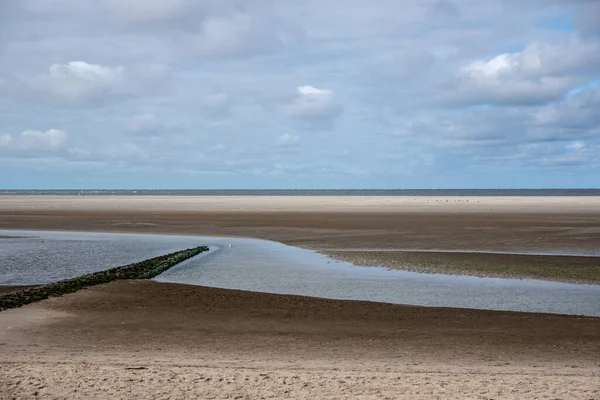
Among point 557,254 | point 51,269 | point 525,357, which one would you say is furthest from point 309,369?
point 557,254

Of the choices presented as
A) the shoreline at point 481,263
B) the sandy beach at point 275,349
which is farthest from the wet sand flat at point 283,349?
the shoreline at point 481,263

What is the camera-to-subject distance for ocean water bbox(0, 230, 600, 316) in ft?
64.2

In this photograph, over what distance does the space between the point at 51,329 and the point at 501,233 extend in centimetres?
3496

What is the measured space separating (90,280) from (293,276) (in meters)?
7.65

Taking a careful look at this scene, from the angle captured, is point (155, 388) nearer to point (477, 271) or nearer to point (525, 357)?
point (525, 357)

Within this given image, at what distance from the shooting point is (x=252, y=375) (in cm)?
1069

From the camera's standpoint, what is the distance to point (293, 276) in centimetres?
2484

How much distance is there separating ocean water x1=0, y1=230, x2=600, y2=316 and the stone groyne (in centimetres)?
66

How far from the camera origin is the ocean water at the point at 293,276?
1956 cm

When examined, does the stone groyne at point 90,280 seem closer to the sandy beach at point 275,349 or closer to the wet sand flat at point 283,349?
the sandy beach at point 275,349

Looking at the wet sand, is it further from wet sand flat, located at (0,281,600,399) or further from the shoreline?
wet sand flat, located at (0,281,600,399)

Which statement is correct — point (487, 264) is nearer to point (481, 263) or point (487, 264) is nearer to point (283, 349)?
point (481, 263)

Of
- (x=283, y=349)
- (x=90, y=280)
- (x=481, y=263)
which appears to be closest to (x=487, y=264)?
(x=481, y=263)

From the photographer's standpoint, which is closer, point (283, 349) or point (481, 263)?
point (283, 349)
